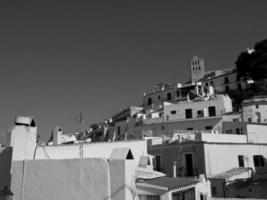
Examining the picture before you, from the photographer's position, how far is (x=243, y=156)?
22.8 meters

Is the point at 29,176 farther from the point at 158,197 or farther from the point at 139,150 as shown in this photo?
the point at 139,150

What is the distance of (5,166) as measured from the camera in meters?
13.4

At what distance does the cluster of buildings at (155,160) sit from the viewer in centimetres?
1095

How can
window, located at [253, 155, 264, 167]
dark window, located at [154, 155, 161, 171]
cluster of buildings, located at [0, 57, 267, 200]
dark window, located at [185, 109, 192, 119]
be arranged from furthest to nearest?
dark window, located at [185, 109, 192, 119]
window, located at [253, 155, 264, 167]
dark window, located at [154, 155, 161, 171]
cluster of buildings, located at [0, 57, 267, 200]

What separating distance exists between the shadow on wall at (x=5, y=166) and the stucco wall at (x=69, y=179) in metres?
0.90

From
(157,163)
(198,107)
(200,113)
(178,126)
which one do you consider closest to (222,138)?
(157,163)

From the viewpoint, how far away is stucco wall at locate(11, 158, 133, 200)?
Answer: 10.4 m

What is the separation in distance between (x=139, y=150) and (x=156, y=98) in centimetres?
3803

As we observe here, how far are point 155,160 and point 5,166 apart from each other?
1200 centimetres

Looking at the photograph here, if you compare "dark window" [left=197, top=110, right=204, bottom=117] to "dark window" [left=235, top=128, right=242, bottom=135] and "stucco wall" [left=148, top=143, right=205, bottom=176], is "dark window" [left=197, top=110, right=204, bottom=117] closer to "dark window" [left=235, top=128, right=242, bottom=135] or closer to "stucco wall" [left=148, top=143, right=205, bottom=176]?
"dark window" [left=235, top=128, right=242, bottom=135]

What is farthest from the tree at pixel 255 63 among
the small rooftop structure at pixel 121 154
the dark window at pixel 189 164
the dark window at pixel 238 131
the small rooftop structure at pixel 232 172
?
the small rooftop structure at pixel 121 154

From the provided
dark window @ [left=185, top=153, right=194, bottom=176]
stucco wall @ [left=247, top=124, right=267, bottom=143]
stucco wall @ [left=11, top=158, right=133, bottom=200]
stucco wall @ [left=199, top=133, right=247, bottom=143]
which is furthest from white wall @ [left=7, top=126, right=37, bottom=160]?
stucco wall @ [left=247, top=124, right=267, bottom=143]

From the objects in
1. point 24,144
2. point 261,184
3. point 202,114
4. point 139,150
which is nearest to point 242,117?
point 202,114

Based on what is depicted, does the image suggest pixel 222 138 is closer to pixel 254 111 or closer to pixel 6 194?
pixel 254 111
